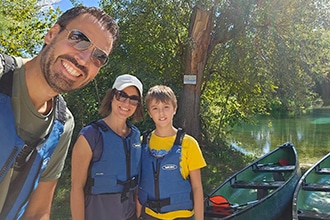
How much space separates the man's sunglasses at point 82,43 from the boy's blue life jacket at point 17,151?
233 mm

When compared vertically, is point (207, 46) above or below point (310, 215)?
above

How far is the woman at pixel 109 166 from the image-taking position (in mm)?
2096

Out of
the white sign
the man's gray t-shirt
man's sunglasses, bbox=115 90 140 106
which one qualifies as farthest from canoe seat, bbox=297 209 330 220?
the white sign

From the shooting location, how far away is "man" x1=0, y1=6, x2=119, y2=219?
1.15m

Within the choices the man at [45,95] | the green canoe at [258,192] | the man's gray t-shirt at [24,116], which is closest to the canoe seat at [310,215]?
the green canoe at [258,192]

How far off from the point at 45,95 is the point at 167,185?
1.42 m

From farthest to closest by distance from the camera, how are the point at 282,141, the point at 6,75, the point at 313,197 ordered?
the point at 282,141
the point at 313,197
the point at 6,75

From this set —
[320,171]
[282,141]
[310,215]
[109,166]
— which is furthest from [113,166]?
[282,141]

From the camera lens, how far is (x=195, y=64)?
793 centimetres

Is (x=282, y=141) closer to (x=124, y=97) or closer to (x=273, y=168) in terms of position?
(x=273, y=168)

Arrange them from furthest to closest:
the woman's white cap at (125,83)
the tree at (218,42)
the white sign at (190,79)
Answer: the white sign at (190,79)
the tree at (218,42)
the woman's white cap at (125,83)

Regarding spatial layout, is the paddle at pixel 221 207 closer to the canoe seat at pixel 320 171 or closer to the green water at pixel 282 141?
the canoe seat at pixel 320 171

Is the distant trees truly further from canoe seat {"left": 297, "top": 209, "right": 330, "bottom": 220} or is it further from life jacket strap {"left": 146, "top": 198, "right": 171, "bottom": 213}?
life jacket strap {"left": 146, "top": 198, "right": 171, "bottom": 213}

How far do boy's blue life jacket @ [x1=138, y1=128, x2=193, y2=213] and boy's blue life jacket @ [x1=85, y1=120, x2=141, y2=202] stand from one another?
0.60 feet
